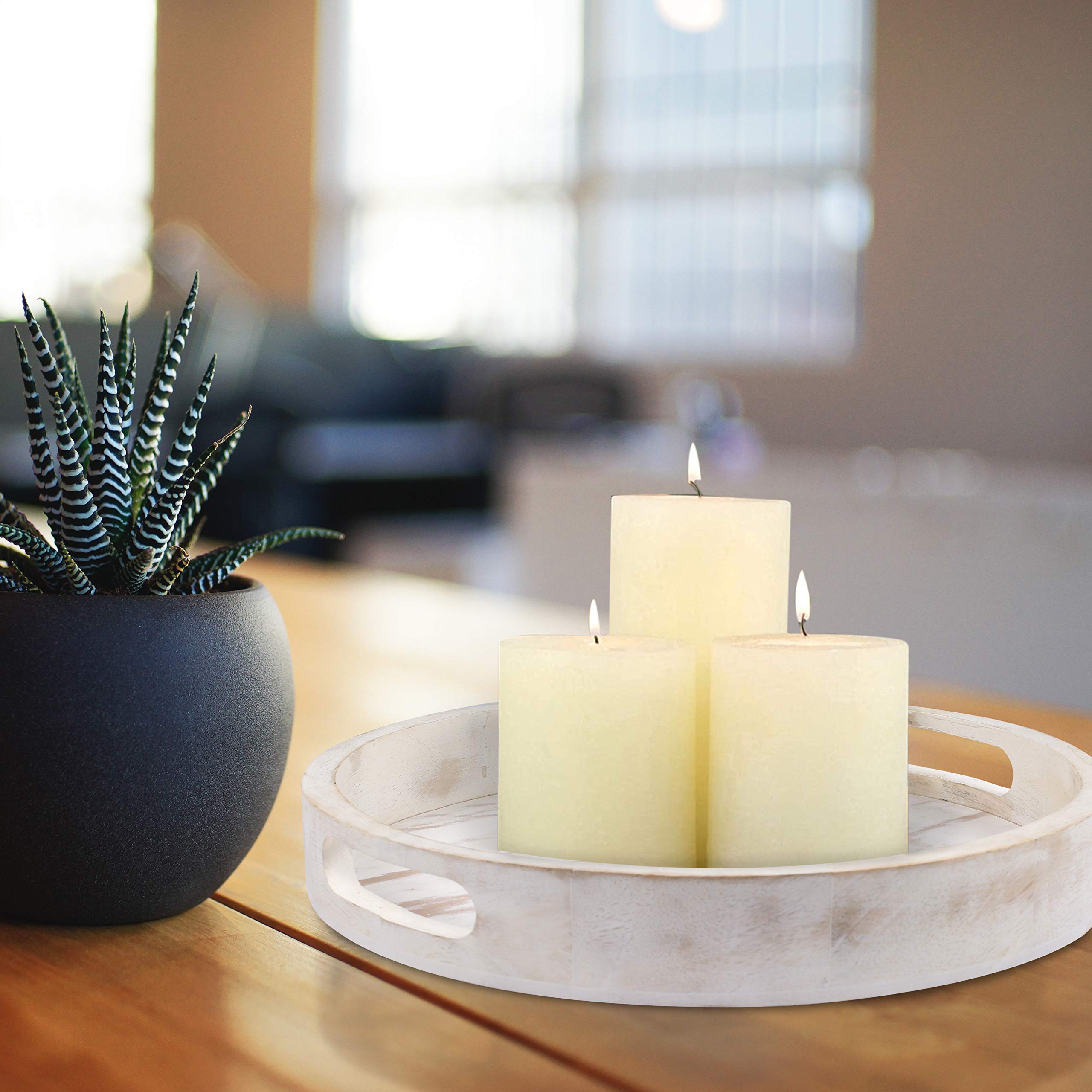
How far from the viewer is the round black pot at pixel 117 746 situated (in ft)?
1.31

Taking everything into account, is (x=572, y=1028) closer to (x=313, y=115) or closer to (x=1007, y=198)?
(x=1007, y=198)

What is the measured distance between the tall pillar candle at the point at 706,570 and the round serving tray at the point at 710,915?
0.37 feet

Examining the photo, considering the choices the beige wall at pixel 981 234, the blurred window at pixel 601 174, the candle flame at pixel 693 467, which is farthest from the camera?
the blurred window at pixel 601 174

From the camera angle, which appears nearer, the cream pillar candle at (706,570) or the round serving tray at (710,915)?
the round serving tray at (710,915)

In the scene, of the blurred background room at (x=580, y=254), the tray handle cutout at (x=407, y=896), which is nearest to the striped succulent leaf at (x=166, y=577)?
the tray handle cutout at (x=407, y=896)

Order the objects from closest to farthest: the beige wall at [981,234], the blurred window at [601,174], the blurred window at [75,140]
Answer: the beige wall at [981,234]
the blurred window at [601,174]
the blurred window at [75,140]

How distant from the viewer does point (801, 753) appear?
38 centimetres

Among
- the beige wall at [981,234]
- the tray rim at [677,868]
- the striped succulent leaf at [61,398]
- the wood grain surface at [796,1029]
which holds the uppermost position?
the beige wall at [981,234]

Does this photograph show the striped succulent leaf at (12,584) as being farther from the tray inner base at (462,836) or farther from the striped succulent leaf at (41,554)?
the tray inner base at (462,836)

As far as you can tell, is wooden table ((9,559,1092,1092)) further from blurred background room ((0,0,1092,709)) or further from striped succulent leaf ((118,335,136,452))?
blurred background room ((0,0,1092,709))

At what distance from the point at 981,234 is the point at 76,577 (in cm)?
566

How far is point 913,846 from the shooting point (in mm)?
447

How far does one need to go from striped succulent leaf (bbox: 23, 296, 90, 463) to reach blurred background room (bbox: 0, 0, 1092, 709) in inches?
79.8

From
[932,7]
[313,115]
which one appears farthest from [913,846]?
[313,115]
